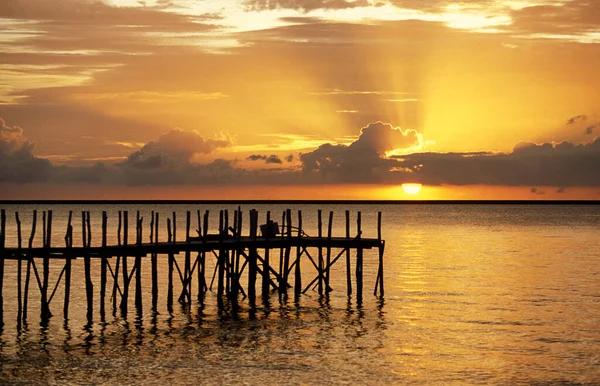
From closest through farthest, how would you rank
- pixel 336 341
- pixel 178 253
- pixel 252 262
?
pixel 336 341 → pixel 178 253 → pixel 252 262

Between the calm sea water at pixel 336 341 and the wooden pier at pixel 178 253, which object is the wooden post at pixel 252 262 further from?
the calm sea water at pixel 336 341

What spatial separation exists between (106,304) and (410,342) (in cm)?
1581

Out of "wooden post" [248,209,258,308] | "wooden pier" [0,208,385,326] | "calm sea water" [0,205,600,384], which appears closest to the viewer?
"calm sea water" [0,205,600,384]

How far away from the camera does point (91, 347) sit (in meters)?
29.3

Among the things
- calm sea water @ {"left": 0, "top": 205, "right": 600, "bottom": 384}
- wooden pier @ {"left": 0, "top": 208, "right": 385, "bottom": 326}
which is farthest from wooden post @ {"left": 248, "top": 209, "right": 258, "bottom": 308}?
calm sea water @ {"left": 0, "top": 205, "right": 600, "bottom": 384}

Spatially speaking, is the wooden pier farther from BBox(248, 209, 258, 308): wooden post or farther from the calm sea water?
the calm sea water

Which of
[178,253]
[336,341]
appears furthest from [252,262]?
[336,341]

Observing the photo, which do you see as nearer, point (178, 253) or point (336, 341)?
point (336, 341)

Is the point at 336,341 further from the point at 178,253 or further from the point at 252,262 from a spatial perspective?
the point at 252,262

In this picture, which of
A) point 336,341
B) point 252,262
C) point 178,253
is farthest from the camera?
point 252,262

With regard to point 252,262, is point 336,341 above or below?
below

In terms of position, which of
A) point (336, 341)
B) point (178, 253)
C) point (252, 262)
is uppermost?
point (178, 253)

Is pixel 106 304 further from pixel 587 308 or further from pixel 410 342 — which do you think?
pixel 587 308

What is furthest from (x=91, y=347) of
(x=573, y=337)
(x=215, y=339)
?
(x=573, y=337)
